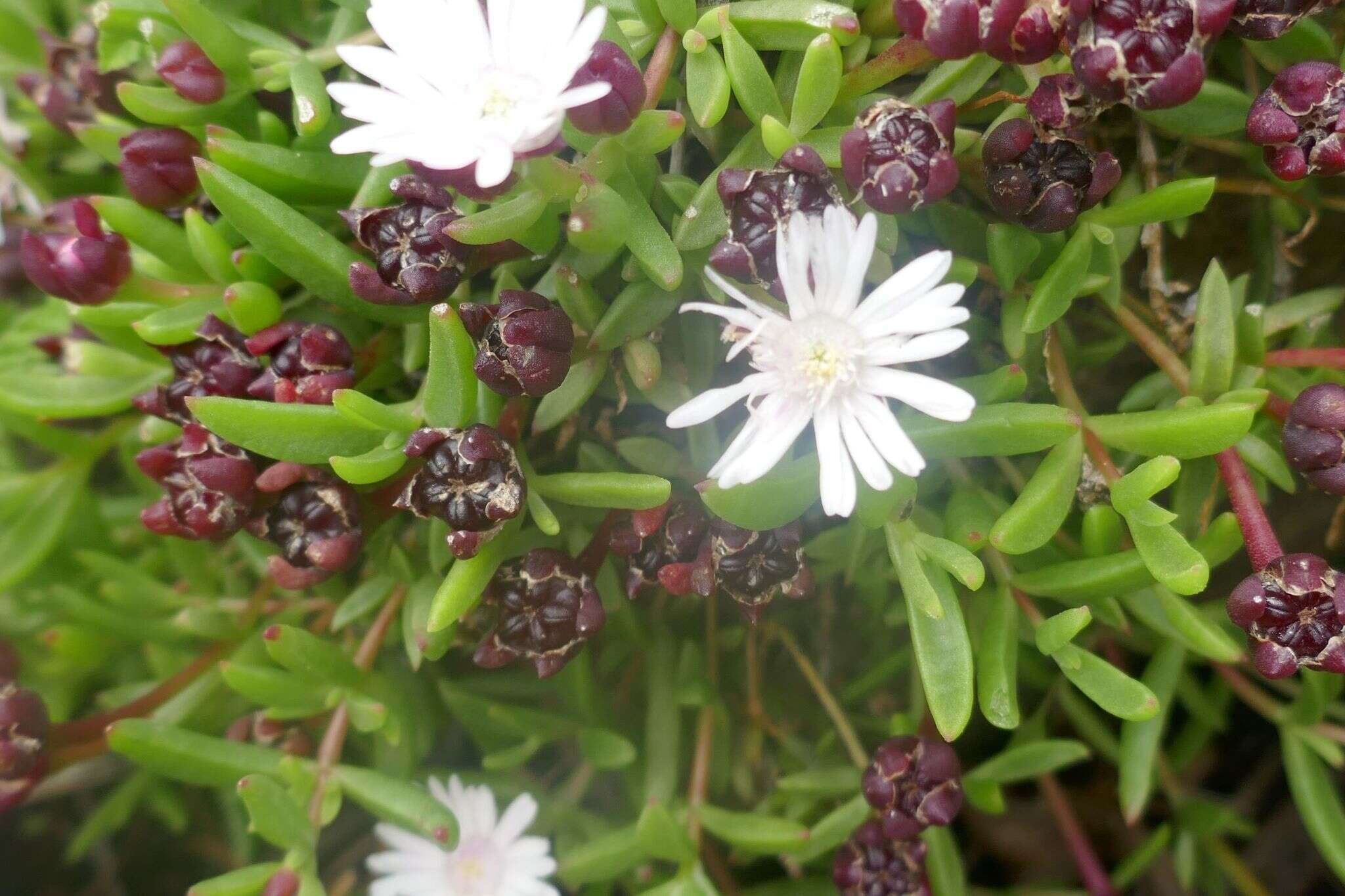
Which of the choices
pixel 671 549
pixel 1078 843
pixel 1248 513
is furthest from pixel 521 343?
pixel 1078 843

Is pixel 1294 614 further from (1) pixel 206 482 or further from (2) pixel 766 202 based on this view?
(1) pixel 206 482

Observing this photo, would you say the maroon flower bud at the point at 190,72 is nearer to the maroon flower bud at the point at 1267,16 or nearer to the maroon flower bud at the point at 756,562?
the maroon flower bud at the point at 756,562

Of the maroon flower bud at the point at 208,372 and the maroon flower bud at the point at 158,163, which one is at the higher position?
the maroon flower bud at the point at 158,163

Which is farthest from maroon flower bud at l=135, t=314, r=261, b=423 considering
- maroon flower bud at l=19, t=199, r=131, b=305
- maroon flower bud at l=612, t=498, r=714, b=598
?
maroon flower bud at l=612, t=498, r=714, b=598

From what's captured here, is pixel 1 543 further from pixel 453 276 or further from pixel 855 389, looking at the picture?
pixel 855 389

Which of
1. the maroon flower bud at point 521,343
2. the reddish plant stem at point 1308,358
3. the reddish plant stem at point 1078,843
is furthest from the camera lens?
the reddish plant stem at point 1078,843

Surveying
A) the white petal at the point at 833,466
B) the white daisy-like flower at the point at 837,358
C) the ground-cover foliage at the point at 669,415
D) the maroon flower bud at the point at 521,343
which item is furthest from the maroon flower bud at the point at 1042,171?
the maroon flower bud at the point at 521,343

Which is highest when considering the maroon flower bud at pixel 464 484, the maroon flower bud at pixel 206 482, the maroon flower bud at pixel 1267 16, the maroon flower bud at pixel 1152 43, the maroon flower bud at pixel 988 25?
the maroon flower bud at pixel 1267 16
